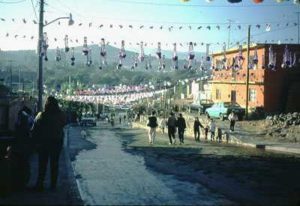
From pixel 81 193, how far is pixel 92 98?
3443 inches

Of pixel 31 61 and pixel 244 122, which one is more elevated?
pixel 31 61

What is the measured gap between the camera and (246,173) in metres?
15.7

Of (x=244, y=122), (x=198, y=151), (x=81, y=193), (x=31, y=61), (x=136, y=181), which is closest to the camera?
(x=81, y=193)

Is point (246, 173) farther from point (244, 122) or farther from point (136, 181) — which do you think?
point (244, 122)

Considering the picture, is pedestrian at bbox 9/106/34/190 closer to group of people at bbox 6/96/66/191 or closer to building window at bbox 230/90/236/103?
group of people at bbox 6/96/66/191

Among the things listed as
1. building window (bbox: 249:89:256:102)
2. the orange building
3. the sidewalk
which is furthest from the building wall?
the sidewalk

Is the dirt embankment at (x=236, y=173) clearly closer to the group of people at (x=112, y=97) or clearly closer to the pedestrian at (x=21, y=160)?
the pedestrian at (x=21, y=160)

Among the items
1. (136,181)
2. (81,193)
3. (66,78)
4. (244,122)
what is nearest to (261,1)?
(136,181)

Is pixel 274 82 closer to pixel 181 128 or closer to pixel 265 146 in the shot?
pixel 265 146

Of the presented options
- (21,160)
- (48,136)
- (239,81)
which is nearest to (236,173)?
(48,136)

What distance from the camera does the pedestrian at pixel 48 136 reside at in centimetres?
1141

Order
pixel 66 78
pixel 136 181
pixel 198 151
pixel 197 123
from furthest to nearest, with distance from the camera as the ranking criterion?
1. pixel 66 78
2. pixel 197 123
3. pixel 198 151
4. pixel 136 181

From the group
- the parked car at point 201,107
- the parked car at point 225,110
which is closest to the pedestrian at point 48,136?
the parked car at point 225,110

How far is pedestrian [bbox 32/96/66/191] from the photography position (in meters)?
11.4
